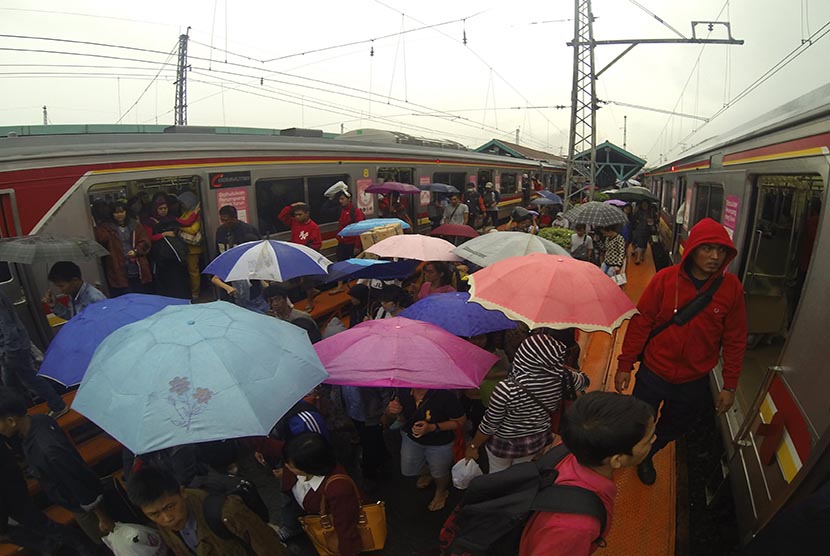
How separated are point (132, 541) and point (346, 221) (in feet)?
18.6

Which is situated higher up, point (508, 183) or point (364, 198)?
point (508, 183)

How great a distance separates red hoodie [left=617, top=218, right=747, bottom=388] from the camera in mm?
2592

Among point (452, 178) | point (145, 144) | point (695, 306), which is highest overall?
point (452, 178)

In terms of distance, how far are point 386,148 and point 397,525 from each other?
775 cm

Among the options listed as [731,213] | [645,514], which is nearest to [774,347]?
[731,213]

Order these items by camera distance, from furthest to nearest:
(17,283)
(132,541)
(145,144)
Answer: (145,144) < (17,283) < (132,541)

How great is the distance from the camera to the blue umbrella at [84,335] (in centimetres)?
265

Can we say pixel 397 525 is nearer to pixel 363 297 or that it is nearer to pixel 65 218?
pixel 363 297

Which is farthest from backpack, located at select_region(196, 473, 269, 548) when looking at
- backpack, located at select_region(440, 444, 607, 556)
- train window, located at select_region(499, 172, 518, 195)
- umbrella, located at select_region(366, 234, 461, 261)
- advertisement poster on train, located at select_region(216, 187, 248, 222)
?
train window, located at select_region(499, 172, 518, 195)

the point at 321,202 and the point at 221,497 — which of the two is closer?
the point at 221,497

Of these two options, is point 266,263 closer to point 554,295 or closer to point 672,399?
point 554,295

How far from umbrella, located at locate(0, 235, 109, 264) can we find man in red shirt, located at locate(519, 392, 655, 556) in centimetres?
362

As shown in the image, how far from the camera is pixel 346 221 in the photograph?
7.36 m

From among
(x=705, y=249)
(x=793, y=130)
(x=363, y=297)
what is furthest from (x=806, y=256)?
(x=363, y=297)
